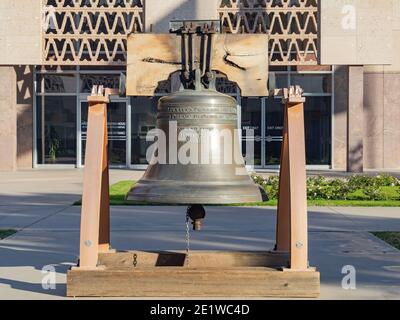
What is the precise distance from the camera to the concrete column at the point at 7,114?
27953 millimetres

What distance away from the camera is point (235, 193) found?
23.2 ft

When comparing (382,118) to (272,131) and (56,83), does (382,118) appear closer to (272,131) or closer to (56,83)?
(272,131)

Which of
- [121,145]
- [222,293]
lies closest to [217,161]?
[222,293]

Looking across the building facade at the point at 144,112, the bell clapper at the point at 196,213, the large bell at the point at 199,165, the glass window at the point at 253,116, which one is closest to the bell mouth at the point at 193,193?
the large bell at the point at 199,165

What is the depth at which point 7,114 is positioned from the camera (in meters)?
28.0

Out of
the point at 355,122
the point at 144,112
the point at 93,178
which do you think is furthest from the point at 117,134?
the point at 93,178

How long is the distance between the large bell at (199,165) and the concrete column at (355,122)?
68.3ft

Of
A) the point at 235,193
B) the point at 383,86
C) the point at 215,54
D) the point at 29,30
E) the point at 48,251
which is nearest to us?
the point at 235,193

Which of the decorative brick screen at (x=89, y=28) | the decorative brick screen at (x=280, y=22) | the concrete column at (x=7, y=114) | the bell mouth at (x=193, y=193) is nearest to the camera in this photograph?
the bell mouth at (x=193, y=193)

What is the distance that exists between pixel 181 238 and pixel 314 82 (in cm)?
1979

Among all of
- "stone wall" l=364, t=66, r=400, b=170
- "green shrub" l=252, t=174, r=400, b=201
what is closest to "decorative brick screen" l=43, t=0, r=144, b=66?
"stone wall" l=364, t=66, r=400, b=170

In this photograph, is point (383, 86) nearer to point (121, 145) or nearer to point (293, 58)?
point (293, 58)

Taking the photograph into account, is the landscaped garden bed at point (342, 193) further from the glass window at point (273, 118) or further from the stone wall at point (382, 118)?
the glass window at point (273, 118)
